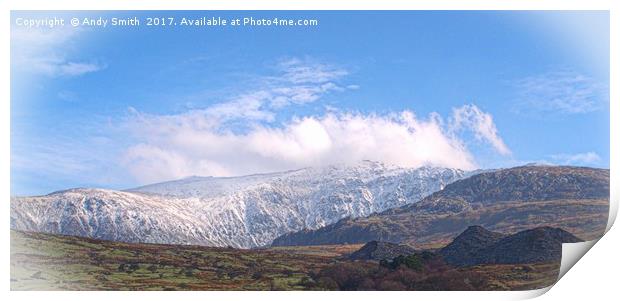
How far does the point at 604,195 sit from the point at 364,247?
390cm

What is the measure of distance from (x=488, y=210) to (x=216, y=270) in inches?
178

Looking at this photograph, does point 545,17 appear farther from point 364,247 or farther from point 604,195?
point 364,247

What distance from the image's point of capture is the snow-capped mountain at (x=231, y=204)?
17.9 m

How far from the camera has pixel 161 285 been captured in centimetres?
1795

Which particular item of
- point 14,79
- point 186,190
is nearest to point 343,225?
point 186,190

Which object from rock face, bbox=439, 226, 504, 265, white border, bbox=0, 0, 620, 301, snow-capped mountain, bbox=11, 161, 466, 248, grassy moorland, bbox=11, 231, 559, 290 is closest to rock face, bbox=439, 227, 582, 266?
rock face, bbox=439, 226, 504, 265

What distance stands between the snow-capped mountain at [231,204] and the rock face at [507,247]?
1.01 metres

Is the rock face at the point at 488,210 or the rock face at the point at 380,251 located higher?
the rock face at the point at 488,210

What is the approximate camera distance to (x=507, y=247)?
18.3 meters
